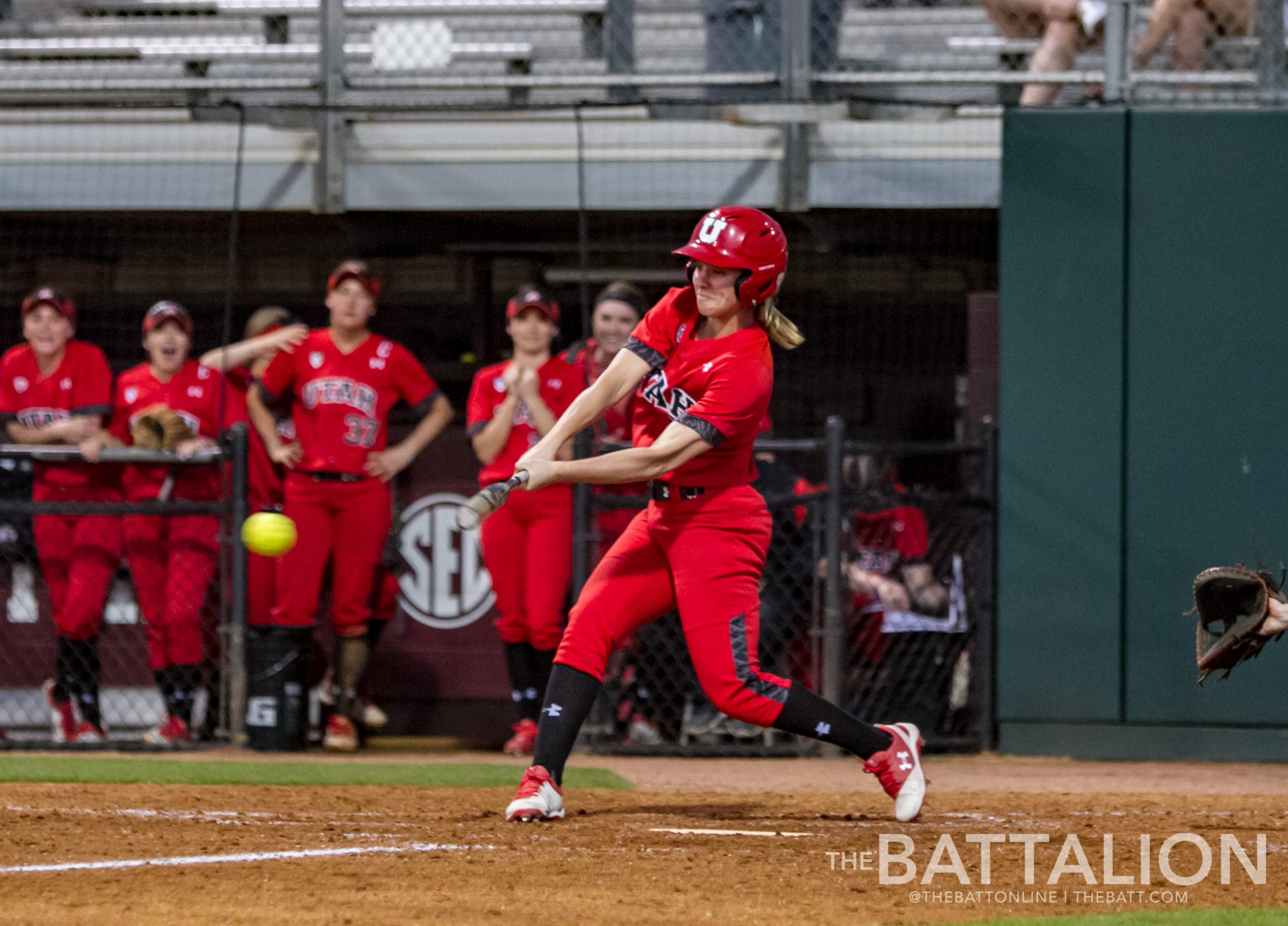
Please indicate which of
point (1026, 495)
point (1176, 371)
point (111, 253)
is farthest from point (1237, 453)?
point (111, 253)

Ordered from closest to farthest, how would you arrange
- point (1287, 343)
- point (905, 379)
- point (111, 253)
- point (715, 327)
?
1. point (715, 327)
2. point (1287, 343)
3. point (905, 379)
4. point (111, 253)

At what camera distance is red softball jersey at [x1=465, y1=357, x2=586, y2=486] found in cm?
741

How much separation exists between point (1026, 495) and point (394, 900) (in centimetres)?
460

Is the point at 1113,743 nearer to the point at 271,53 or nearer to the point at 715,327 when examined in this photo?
the point at 715,327

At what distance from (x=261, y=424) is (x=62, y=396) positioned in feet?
3.43

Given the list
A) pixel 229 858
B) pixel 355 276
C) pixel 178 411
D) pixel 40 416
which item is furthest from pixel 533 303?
pixel 229 858

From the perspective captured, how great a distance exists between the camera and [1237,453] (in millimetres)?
7285

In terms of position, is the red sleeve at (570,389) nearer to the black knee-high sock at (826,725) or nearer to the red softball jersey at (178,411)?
the red softball jersey at (178,411)

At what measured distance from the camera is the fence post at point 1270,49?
7.52 m

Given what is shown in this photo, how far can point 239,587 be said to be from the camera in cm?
736

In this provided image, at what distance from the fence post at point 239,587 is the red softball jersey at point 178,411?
25cm

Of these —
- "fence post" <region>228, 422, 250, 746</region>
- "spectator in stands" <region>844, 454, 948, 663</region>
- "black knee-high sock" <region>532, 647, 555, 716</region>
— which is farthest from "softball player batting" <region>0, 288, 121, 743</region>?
"spectator in stands" <region>844, 454, 948, 663</region>

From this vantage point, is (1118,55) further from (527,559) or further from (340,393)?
(340,393)

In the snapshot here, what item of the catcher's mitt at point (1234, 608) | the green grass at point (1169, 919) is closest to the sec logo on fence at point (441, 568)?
the catcher's mitt at point (1234, 608)
